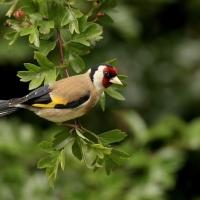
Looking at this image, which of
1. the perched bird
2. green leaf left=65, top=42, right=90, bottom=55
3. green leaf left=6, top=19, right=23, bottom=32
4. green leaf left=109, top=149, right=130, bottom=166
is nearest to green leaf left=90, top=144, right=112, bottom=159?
green leaf left=109, top=149, right=130, bottom=166

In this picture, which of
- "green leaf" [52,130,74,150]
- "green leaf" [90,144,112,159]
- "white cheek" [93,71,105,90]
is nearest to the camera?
"green leaf" [90,144,112,159]

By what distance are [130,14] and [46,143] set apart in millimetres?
2879

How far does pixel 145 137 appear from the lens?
3.96 metres


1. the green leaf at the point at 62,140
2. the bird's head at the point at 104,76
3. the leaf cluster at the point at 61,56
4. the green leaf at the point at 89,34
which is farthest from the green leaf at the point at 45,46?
the green leaf at the point at 62,140

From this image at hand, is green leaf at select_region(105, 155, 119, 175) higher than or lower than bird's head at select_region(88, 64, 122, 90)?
lower

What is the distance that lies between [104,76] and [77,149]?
377 mm

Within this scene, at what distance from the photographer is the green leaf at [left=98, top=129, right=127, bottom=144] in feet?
7.06

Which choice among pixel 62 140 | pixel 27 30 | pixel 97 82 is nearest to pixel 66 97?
pixel 97 82

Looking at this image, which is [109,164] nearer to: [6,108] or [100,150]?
[100,150]

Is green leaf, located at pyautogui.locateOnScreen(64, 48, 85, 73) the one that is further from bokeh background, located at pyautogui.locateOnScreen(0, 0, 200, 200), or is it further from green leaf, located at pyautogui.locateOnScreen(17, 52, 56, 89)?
bokeh background, located at pyautogui.locateOnScreen(0, 0, 200, 200)

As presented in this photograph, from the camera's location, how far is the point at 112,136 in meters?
2.16

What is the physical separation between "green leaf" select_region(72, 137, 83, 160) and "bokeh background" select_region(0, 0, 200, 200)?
63.9 inches

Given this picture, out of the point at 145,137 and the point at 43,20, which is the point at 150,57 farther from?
the point at 43,20

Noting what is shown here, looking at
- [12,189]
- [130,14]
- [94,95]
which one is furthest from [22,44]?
[94,95]
